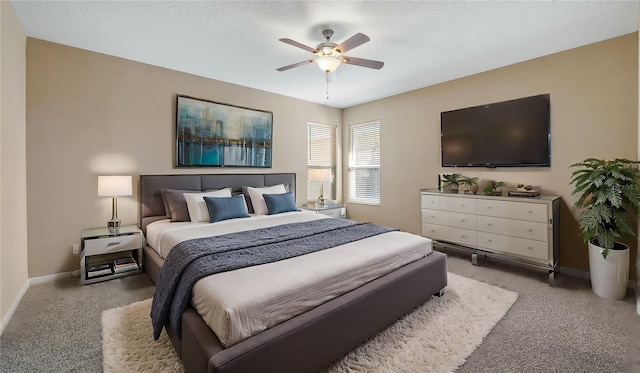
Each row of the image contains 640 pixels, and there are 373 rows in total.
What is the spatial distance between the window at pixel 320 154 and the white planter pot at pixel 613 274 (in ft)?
12.7

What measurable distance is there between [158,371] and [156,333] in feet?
0.85

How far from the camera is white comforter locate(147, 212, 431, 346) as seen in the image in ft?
4.86

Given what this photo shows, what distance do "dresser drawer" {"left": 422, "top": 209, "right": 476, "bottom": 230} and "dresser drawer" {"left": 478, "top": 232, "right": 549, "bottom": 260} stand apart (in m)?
0.18

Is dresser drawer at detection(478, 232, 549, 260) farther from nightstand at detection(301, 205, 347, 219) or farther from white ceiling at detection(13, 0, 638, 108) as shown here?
nightstand at detection(301, 205, 347, 219)

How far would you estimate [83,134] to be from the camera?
326cm

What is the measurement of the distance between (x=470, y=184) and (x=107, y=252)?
4.50 m

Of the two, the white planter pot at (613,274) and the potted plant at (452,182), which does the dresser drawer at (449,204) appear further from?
the white planter pot at (613,274)

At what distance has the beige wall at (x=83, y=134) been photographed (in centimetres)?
302

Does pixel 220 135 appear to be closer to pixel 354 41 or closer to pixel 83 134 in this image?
pixel 83 134

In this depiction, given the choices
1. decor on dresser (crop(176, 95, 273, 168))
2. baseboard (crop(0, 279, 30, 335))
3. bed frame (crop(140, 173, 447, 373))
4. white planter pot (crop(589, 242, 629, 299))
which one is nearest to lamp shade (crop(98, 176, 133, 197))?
decor on dresser (crop(176, 95, 273, 168))

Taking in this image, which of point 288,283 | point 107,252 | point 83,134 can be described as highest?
point 83,134

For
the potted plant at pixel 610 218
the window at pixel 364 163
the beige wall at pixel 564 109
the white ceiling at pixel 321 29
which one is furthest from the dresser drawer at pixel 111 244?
the potted plant at pixel 610 218

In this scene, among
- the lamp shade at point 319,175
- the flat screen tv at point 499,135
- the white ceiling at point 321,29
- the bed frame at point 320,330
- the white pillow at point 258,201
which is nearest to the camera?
the bed frame at point 320,330

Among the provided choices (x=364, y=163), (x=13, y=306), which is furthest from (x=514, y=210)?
(x=13, y=306)
